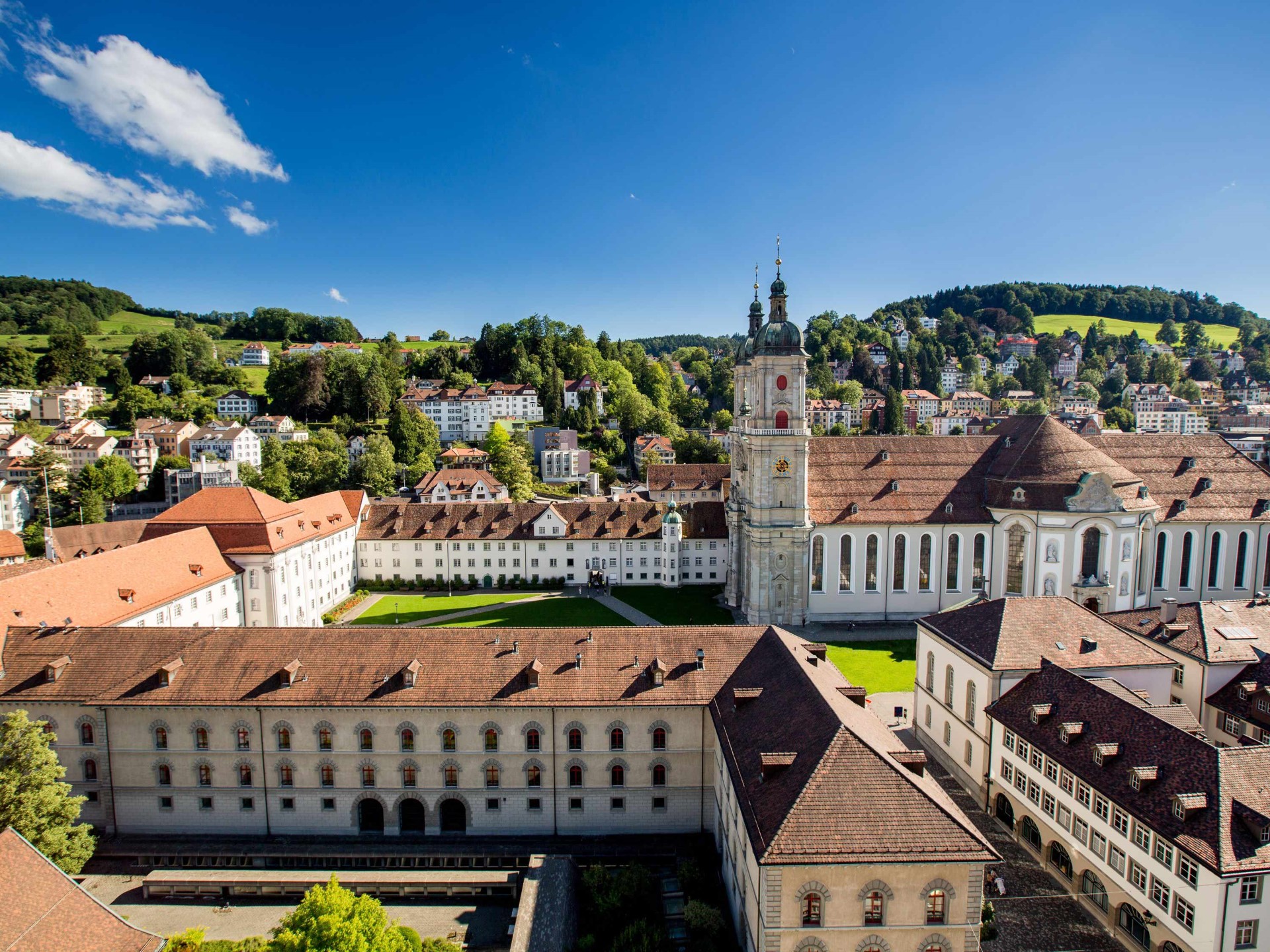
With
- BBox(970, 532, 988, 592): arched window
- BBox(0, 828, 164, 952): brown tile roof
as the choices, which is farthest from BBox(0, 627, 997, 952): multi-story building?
BBox(970, 532, 988, 592): arched window

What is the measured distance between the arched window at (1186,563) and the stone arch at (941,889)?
5303cm

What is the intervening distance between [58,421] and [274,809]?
13463 centimetres

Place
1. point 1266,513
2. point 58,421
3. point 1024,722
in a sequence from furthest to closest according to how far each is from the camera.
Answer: point 58,421
point 1266,513
point 1024,722

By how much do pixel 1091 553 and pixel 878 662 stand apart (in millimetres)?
21381

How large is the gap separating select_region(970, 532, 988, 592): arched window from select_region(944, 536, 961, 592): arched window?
3.81 feet

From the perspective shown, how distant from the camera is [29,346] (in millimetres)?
159375

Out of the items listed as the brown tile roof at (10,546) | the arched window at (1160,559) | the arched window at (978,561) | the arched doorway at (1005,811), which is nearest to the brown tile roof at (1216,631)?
the arched doorway at (1005,811)

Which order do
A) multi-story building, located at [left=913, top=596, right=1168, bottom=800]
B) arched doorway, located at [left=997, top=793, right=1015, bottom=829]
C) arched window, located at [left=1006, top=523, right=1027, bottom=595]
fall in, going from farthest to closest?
arched window, located at [left=1006, top=523, right=1027, bottom=595]
multi-story building, located at [left=913, top=596, right=1168, bottom=800]
arched doorway, located at [left=997, top=793, right=1015, bottom=829]

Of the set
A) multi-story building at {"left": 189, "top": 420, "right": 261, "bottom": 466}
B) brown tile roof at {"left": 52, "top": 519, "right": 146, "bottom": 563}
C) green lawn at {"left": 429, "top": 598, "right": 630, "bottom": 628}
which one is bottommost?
green lawn at {"left": 429, "top": 598, "right": 630, "bottom": 628}

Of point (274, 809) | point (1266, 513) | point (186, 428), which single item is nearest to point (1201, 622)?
point (1266, 513)

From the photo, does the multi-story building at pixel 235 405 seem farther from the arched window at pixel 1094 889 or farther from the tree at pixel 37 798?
the arched window at pixel 1094 889

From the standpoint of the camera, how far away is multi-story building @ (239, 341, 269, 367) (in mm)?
182625

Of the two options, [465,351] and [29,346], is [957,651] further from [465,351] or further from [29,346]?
[29,346]

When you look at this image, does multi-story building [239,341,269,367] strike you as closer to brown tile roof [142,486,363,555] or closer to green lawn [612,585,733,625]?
brown tile roof [142,486,363,555]
